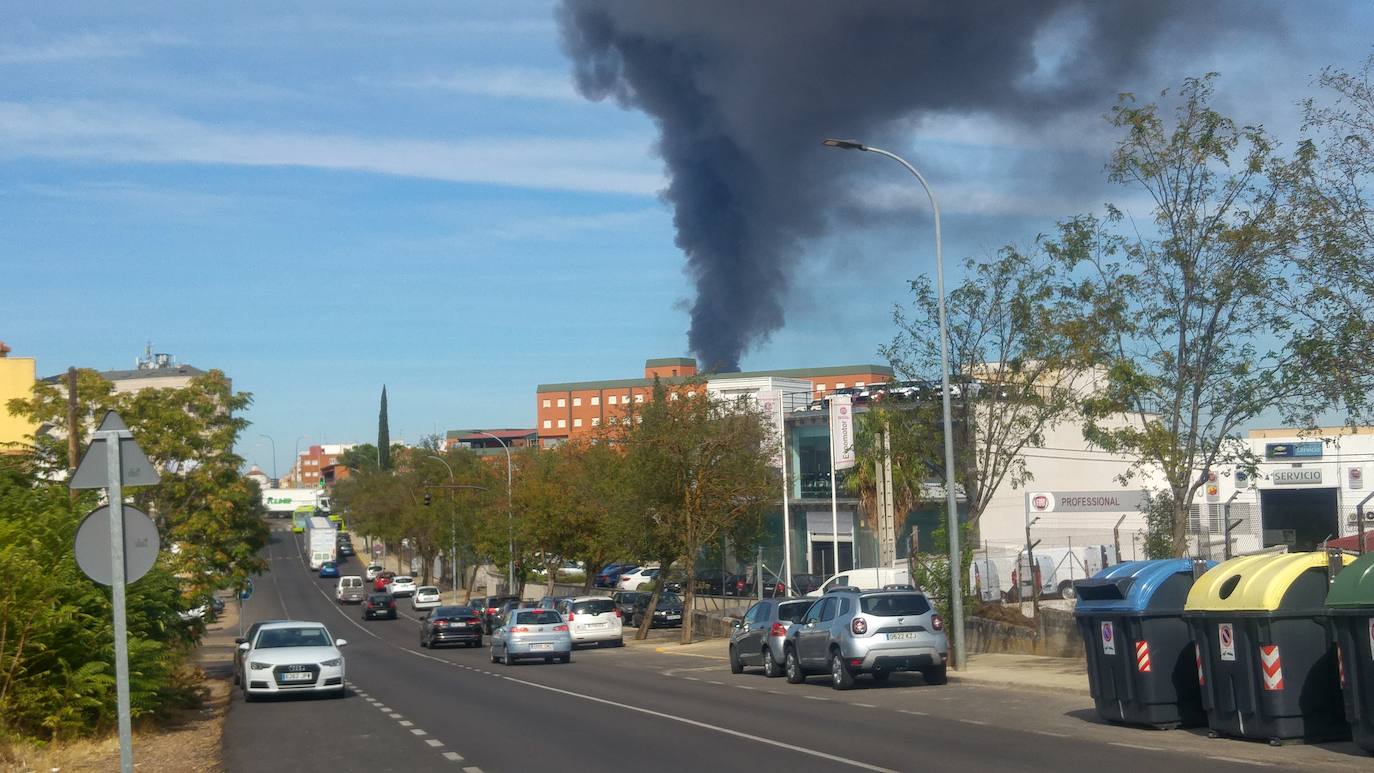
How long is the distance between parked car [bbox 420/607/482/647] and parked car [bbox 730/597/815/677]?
19.7 meters

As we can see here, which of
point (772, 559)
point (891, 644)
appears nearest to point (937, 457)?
point (891, 644)

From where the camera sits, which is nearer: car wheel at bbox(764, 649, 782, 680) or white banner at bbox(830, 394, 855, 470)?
car wheel at bbox(764, 649, 782, 680)

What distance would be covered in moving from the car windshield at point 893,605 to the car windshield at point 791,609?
6.38 m

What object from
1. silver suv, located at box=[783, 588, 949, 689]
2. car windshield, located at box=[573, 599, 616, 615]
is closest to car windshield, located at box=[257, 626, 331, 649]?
silver suv, located at box=[783, 588, 949, 689]

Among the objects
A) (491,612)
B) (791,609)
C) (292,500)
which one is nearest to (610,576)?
(491,612)

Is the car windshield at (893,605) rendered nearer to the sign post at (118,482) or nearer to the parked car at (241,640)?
the parked car at (241,640)

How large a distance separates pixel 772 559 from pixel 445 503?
27.8 metres

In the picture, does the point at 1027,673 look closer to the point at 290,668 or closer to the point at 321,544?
the point at 290,668

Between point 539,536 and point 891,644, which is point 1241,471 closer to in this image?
point 891,644

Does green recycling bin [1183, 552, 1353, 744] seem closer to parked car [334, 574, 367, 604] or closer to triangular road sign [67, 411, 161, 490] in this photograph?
triangular road sign [67, 411, 161, 490]

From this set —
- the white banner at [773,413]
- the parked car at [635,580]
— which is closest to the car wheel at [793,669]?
the white banner at [773,413]

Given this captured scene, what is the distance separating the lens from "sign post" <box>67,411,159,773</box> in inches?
390

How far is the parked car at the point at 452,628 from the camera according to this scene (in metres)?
48.2

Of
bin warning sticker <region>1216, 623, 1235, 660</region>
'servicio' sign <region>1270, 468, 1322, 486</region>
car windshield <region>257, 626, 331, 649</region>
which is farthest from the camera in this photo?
'servicio' sign <region>1270, 468, 1322, 486</region>
